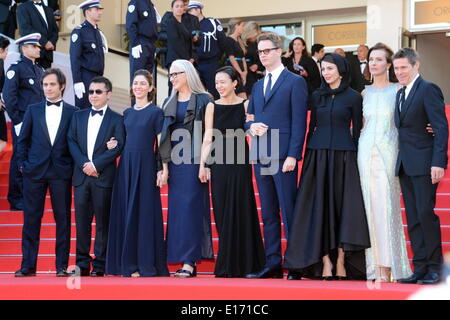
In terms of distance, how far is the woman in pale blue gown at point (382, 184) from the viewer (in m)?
5.24

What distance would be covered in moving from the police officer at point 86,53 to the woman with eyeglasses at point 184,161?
2577 mm

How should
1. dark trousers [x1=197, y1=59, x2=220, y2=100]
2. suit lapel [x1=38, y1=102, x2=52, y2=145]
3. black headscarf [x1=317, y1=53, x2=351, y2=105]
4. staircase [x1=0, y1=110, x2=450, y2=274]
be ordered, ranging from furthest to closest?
dark trousers [x1=197, y1=59, x2=220, y2=100]
staircase [x1=0, y1=110, x2=450, y2=274]
suit lapel [x1=38, y1=102, x2=52, y2=145]
black headscarf [x1=317, y1=53, x2=351, y2=105]

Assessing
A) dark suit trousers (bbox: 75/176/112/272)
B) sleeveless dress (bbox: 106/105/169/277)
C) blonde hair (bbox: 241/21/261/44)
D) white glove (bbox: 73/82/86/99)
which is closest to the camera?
sleeveless dress (bbox: 106/105/169/277)

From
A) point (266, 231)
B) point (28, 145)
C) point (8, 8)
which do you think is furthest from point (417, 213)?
point (8, 8)

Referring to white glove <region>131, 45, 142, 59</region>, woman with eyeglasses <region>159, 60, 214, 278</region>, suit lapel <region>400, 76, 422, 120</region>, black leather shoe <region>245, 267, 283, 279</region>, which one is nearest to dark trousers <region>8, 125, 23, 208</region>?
white glove <region>131, 45, 142, 59</region>

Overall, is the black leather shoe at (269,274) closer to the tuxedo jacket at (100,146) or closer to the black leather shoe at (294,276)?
the black leather shoe at (294,276)

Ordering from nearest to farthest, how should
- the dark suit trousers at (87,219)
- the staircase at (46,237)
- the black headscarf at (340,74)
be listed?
1. the black headscarf at (340,74)
2. the dark suit trousers at (87,219)
3. the staircase at (46,237)

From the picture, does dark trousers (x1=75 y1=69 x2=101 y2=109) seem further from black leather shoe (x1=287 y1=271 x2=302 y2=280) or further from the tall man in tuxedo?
black leather shoe (x1=287 y1=271 x2=302 y2=280)

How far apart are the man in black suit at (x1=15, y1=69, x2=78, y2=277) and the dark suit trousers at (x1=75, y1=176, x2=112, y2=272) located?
13cm

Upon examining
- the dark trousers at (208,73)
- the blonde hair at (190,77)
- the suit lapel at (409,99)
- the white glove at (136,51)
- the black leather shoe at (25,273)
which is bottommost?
the black leather shoe at (25,273)

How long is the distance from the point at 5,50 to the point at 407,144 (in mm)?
4537

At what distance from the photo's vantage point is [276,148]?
216 inches

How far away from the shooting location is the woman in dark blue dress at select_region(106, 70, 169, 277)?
227 inches

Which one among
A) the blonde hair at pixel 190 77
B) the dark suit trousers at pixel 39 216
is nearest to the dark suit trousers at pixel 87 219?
the dark suit trousers at pixel 39 216
